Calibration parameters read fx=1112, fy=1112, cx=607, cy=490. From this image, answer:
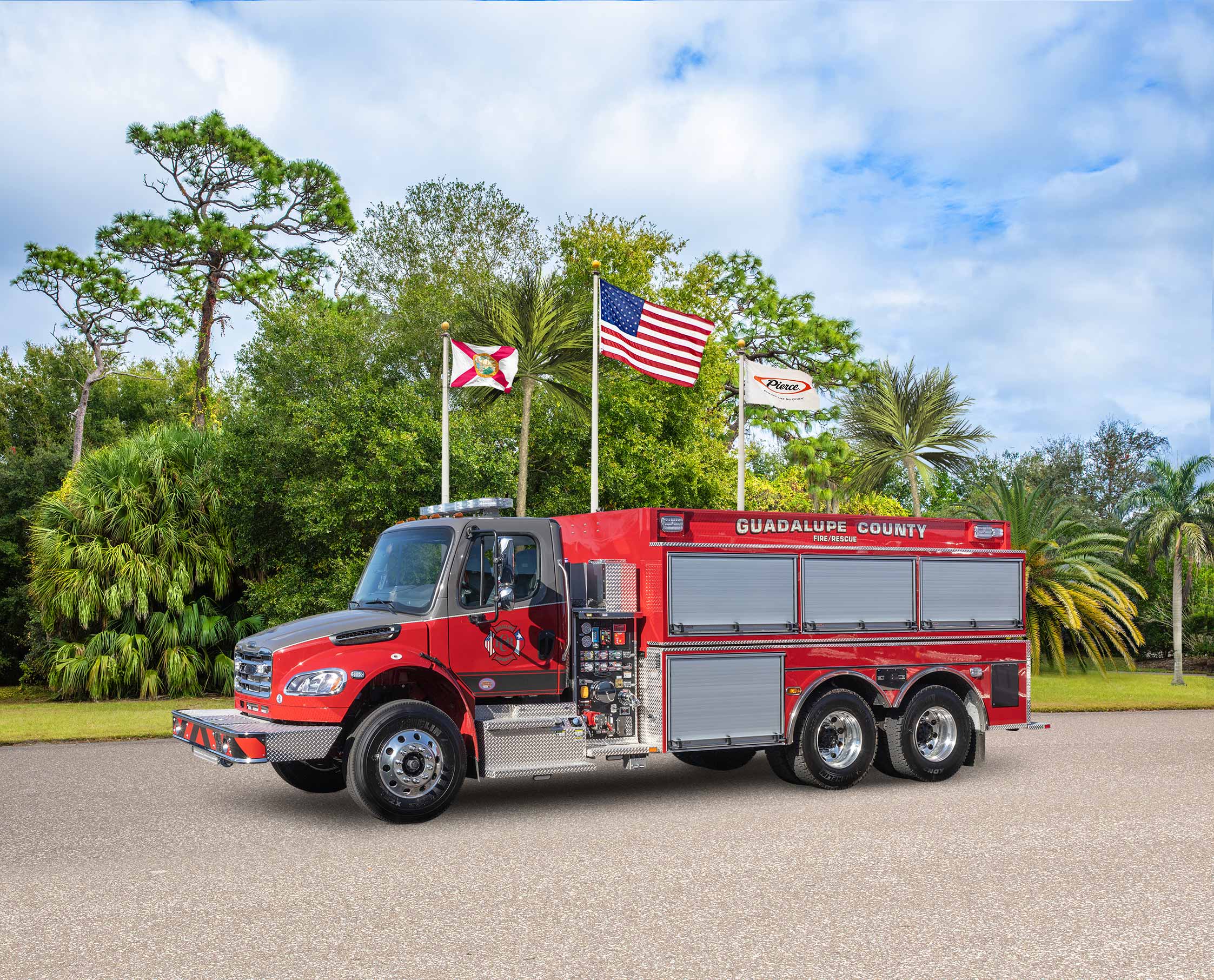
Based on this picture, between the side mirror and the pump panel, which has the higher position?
the side mirror

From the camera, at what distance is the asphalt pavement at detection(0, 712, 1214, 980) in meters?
5.75

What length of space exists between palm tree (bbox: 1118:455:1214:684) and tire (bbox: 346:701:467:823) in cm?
2300

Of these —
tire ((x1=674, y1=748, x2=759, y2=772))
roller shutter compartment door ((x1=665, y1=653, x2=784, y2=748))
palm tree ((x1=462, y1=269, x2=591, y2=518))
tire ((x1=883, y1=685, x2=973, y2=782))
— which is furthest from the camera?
palm tree ((x1=462, y1=269, x2=591, y2=518))

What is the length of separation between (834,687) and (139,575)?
50.5ft

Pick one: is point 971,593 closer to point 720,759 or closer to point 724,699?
point 720,759

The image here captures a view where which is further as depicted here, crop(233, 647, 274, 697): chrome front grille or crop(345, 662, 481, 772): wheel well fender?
crop(345, 662, 481, 772): wheel well fender

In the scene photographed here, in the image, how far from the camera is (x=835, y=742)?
1137cm

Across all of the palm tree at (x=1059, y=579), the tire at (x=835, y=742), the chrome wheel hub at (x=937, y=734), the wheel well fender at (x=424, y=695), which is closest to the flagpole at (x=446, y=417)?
the wheel well fender at (x=424, y=695)

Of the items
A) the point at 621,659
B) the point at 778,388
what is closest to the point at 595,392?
the point at 778,388

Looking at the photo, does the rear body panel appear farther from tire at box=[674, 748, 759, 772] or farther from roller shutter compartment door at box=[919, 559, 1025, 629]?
tire at box=[674, 748, 759, 772]

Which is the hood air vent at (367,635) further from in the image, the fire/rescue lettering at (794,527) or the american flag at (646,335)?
the american flag at (646,335)

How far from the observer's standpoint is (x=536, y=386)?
21.8m

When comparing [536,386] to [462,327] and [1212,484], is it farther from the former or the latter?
[1212,484]

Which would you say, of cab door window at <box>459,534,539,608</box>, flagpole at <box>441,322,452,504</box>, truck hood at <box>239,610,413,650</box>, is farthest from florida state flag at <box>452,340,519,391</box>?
truck hood at <box>239,610,413,650</box>
